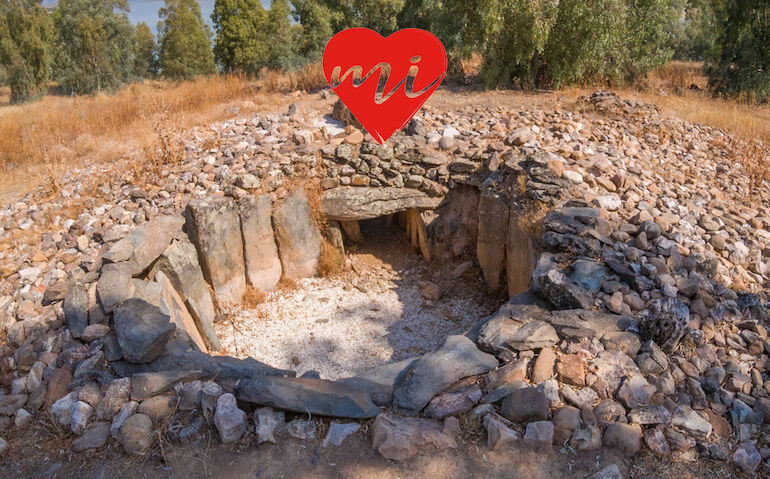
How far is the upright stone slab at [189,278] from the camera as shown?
479 centimetres

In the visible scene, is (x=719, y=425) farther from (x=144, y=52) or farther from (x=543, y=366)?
(x=144, y=52)

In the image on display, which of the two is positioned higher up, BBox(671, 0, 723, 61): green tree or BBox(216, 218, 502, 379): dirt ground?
BBox(671, 0, 723, 61): green tree

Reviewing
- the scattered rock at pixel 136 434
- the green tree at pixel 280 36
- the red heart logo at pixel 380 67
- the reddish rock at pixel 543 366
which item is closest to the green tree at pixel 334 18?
the green tree at pixel 280 36

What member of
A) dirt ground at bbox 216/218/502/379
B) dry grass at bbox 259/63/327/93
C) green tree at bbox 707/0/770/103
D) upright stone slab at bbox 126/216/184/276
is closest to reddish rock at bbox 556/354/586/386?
dirt ground at bbox 216/218/502/379

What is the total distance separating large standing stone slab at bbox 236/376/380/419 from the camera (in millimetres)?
2826

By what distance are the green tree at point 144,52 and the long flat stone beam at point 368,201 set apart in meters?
15.3

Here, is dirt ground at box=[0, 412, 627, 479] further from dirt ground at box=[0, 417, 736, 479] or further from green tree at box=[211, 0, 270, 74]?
green tree at box=[211, 0, 270, 74]

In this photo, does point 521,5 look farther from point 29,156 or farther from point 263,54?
point 263,54

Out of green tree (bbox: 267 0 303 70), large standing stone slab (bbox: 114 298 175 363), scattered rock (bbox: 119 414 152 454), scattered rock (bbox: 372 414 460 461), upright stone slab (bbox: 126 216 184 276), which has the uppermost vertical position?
green tree (bbox: 267 0 303 70)

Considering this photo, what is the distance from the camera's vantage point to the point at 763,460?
258cm

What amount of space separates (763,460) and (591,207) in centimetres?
258

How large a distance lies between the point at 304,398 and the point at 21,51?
1486 centimetres

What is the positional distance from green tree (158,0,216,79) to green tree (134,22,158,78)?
2.64 m

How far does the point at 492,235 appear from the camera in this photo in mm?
5727
